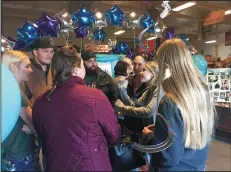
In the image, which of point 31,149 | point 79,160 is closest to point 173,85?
point 79,160

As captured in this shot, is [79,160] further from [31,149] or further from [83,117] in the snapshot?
[31,149]

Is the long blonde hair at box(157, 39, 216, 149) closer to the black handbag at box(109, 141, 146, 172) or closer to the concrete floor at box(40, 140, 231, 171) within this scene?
the black handbag at box(109, 141, 146, 172)

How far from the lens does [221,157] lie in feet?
9.61

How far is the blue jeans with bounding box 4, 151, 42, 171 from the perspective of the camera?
1.28m

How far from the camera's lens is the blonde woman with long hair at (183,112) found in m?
0.99

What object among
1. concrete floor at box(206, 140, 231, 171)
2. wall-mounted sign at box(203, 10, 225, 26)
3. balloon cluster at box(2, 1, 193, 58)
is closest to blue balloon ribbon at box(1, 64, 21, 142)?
balloon cluster at box(2, 1, 193, 58)

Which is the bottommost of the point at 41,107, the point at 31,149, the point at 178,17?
the point at 31,149

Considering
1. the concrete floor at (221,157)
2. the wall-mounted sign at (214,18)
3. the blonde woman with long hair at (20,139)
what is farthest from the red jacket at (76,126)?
the wall-mounted sign at (214,18)

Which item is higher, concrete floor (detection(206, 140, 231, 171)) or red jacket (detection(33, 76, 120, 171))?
red jacket (detection(33, 76, 120, 171))

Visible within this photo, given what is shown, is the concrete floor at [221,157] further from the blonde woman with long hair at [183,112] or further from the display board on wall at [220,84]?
the blonde woman with long hair at [183,112]

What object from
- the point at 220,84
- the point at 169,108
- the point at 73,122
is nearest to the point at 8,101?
the point at 73,122

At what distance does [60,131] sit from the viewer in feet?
3.72

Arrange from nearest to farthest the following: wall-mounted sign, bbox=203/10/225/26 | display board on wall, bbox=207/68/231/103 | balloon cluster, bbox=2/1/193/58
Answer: display board on wall, bbox=207/68/231/103
balloon cluster, bbox=2/1/193/58
wall-mounted sign, bbox=203/10/225/26

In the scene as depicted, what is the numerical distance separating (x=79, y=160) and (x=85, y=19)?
7.86ft
